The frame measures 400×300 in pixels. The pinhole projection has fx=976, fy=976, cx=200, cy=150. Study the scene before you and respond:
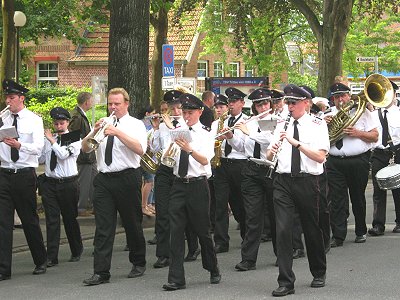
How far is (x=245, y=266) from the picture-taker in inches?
442

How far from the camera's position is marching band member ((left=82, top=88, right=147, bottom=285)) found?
34.1ft

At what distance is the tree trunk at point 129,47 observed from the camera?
15.7 meters

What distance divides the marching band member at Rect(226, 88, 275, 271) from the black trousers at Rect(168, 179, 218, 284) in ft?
3.32

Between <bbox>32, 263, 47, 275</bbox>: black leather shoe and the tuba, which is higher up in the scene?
the tuba

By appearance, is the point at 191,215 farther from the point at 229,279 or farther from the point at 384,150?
the point at 384,150

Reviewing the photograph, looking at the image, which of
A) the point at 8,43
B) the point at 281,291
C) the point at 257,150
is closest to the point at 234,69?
the point at 8,43

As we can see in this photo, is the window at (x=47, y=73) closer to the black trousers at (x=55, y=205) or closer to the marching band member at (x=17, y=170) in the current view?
the black trousers at (x=55, y=205)

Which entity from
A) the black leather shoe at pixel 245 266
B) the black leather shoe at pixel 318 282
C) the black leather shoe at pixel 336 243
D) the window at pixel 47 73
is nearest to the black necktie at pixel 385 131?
the black leather shoe at pixel 336 243

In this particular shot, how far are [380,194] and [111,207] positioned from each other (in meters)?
4.91

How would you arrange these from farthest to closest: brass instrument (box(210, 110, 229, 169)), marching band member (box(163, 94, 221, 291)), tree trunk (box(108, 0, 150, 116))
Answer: tree trunk (box(108, 0, 150, 116)), brass instrument (box(210, 110, 229, 169)), marching band member (box(163, 94, 221, 291))

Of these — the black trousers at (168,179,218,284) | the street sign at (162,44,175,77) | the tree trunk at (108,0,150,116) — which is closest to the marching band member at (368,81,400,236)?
the tree trunk at (108,0,150,116)

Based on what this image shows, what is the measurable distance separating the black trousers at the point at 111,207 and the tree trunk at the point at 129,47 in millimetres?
4948

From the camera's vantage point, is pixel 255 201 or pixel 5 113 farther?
pixel 255 201

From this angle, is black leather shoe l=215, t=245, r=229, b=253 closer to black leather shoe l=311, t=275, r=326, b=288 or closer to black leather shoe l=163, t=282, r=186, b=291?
black leather shoe l=163, t=282, r=186, b=291
